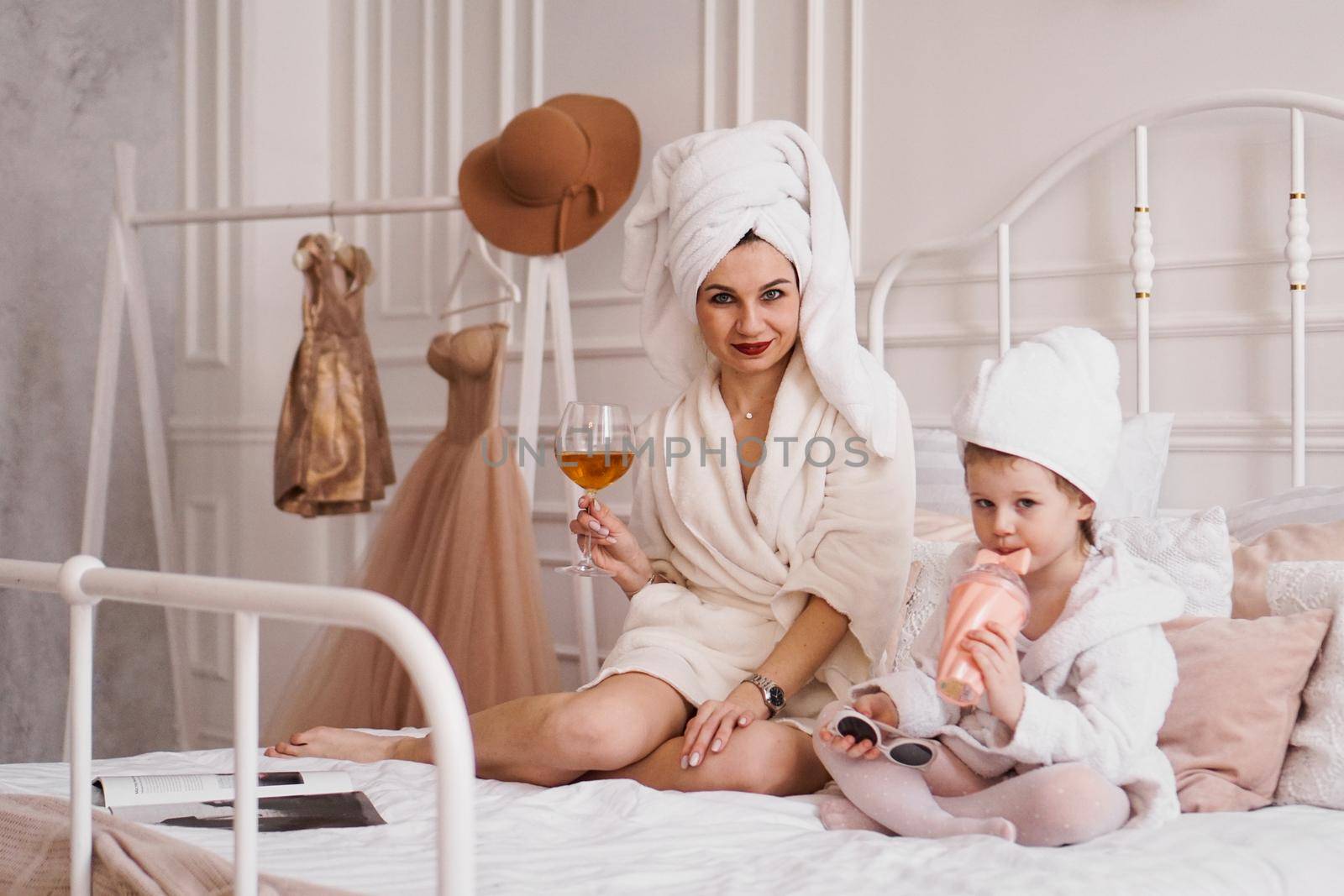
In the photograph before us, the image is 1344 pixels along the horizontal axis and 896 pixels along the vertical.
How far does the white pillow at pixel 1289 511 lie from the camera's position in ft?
6.30

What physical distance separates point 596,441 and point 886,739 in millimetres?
556

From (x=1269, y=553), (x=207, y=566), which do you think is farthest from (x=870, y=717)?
(x=207, y=566)

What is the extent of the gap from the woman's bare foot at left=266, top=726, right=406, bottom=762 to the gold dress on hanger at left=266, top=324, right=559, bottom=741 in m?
0.74

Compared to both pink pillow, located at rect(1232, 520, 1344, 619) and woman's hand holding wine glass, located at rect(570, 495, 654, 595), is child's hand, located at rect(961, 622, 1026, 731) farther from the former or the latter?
woman's hand holding wine glass, located at rect(570, 495, 654, 595)

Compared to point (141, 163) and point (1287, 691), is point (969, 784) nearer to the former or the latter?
point (1287, 691)

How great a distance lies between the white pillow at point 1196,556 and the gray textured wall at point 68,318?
2589 mm

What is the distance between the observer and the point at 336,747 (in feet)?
6.02

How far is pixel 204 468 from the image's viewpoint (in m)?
3.60

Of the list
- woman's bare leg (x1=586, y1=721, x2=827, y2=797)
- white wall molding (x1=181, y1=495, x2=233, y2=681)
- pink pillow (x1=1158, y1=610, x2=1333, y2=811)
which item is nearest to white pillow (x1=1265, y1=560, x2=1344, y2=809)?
pink pillow (x1=1158, y1=610, x2=1333, y2=811)

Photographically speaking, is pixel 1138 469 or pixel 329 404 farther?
pixel 329 404

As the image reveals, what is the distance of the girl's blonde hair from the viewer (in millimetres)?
1506

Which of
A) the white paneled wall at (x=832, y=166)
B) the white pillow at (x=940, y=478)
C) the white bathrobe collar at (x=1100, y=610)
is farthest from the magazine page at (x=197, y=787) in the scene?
the white paneled wall at (x=832, y=166)

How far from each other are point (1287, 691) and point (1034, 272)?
3.67 feet

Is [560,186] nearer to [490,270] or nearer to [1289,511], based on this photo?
[490,270]
